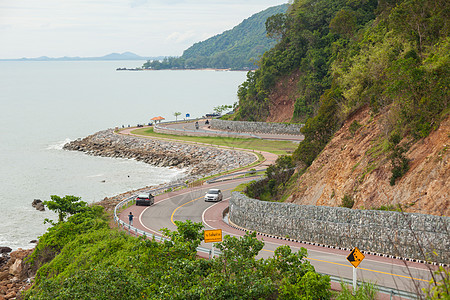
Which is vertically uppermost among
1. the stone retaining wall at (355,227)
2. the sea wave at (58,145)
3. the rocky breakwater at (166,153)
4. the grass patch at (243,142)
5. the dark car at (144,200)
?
the stone retaining wall at (355,227)

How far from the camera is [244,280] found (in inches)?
573

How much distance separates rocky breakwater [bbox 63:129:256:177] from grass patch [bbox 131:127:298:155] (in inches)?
91.1

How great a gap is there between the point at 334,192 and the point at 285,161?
9.58 meters

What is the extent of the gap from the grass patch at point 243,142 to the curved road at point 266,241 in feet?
64.7

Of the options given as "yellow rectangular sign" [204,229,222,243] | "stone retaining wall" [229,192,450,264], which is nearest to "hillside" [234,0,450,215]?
"stone retaining wall" [229,192,450,264]

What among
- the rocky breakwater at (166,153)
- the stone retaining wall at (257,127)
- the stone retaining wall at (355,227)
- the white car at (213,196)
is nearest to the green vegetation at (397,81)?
the stone retaining wall at (355,227)

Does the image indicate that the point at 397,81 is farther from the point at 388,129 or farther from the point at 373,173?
the point at 373,173

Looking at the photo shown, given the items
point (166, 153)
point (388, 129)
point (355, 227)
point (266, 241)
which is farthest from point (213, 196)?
point (166, 153)

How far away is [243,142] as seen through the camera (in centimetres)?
7288

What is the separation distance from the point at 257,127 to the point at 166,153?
16.6 meters

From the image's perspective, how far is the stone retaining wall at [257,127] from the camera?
244ft

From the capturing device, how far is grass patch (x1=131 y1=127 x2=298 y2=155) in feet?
211

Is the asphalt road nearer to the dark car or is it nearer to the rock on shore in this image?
the dark car

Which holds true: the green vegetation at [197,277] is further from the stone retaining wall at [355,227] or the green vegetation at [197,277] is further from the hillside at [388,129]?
the hillside at [388,129]
